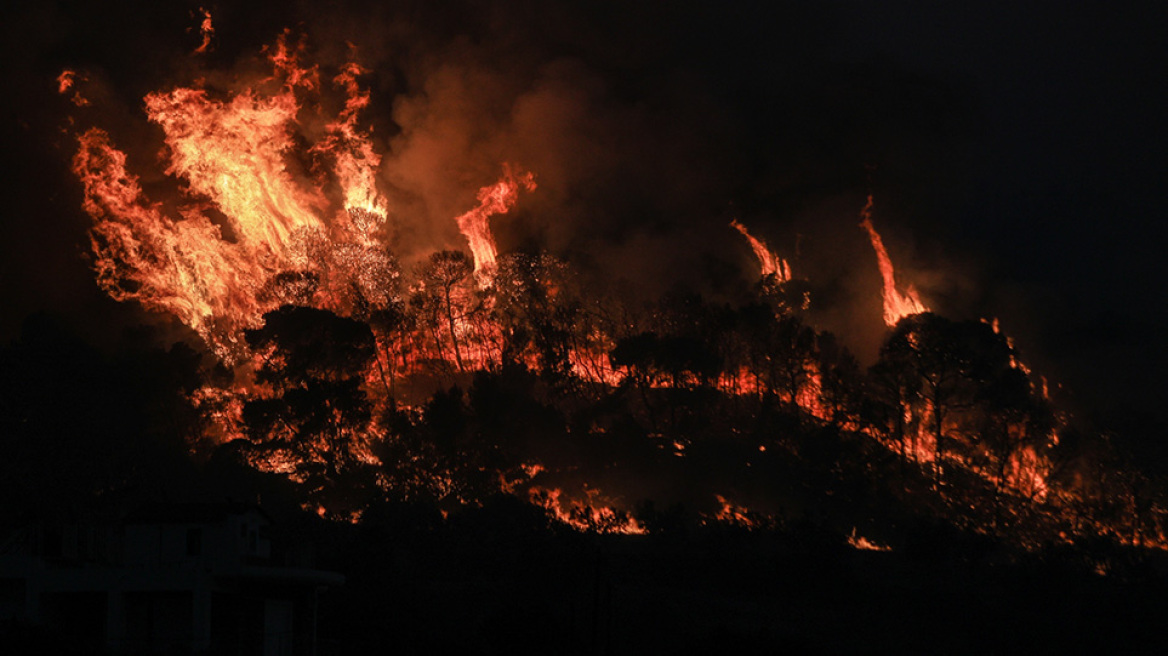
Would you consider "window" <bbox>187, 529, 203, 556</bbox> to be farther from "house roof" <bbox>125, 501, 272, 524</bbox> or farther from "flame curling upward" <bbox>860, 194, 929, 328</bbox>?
"flame curling upward" <bbox>860, 194, 929, 328</bbox>

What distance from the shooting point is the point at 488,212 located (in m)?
107

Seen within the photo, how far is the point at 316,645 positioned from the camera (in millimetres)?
44656

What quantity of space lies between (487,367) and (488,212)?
56.5 ft

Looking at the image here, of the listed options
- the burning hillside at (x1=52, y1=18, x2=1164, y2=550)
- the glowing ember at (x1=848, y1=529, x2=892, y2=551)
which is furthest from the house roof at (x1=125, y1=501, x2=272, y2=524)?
the glowing ember at (x1=848, y1=529, x2=892, y2=551)

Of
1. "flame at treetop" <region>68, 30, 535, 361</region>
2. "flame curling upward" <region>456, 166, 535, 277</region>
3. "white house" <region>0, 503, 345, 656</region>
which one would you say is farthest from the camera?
"flame curling upward" <region>456, 166, 535, 277</region>

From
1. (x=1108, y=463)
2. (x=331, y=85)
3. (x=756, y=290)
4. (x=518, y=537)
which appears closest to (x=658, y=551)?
(x=518, y=537)

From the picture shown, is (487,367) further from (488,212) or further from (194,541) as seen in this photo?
(194,541)

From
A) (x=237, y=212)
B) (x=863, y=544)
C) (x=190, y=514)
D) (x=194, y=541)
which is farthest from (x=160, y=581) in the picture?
(x=237, y=212)

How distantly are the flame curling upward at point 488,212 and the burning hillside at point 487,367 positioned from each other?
25 cm

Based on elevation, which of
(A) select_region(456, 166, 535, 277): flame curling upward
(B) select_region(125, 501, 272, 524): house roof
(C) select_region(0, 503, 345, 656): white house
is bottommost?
Answer: (C) select_region(0, 503, 345, 656): white house

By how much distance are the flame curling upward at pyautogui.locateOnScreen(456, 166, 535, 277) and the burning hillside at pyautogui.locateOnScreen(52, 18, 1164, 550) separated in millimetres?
249

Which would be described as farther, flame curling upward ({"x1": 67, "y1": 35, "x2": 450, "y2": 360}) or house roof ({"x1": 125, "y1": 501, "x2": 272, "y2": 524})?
flame curling upward ({"x1": 67, "y1": 35, "x2": 450, "y2": 360})

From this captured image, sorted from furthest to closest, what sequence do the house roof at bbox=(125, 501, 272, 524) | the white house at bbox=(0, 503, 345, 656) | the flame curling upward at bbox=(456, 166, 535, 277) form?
the flame curling upward at bbox=(456, 166, 535, 277), the house roof at bbox=(125, 501, 272, 524), the white house at bbox=(0, 503, 345, 656)

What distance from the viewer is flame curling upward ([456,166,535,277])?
104 metres
